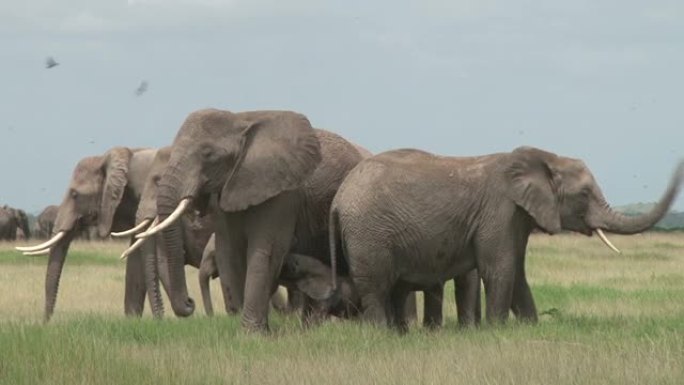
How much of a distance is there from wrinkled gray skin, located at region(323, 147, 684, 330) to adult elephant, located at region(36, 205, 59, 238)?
37056mm

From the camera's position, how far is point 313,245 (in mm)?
11930

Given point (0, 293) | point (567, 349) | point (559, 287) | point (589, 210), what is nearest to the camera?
point (567, 349)

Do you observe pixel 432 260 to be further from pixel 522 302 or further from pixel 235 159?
pixel 235 159

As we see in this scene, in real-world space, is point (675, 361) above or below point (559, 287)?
above

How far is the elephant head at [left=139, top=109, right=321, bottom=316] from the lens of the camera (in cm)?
1072

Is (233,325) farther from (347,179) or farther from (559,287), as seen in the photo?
(559,287)

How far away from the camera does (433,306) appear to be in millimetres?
12258

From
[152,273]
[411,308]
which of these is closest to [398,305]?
[411,308]

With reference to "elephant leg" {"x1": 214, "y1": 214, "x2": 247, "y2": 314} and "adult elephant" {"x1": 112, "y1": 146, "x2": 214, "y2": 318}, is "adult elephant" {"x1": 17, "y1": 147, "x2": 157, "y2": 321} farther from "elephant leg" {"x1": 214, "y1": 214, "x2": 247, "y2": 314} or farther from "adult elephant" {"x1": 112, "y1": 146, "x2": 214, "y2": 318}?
"elephant leg" {"x1": 214, "y1": 214, "x2": 247, "y2": 314}

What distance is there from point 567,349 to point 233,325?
2922 millimetres

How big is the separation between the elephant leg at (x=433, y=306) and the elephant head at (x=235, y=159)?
1630 millimetres

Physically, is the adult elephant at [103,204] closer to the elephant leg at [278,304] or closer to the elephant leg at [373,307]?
the elephant leg at [278,304]

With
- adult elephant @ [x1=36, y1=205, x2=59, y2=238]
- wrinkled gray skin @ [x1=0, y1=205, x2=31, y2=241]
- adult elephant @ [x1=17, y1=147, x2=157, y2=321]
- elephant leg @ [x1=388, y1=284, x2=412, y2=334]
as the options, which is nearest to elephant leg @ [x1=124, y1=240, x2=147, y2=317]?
adult elephant @ [x1=17, y1=147, x2=157, y2=321]

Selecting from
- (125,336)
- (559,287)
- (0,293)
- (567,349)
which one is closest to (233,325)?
(125,336)
